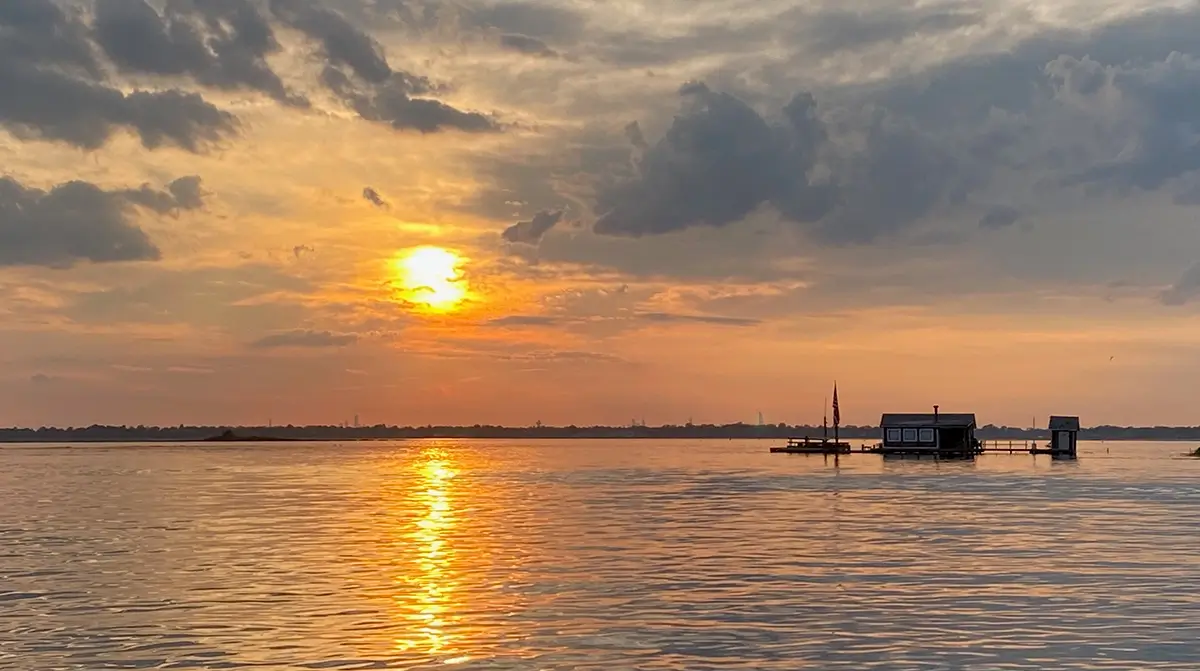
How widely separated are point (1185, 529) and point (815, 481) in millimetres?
47960

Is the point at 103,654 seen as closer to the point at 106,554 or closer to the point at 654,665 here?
the point at 654,665

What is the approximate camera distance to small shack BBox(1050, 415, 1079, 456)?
16300 cm

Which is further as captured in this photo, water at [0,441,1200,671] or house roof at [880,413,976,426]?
house roof at [880,413,976,426]

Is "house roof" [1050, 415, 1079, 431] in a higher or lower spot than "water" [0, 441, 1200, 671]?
higher

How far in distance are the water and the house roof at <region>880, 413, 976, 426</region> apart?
7422cm

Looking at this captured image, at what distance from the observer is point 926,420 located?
495 feet

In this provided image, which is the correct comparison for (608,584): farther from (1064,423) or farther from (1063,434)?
(1063,434)

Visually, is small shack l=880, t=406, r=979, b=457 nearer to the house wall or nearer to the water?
the house wall

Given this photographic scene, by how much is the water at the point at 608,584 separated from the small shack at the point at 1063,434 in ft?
299

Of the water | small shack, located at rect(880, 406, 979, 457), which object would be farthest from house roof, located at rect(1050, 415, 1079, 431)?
the water

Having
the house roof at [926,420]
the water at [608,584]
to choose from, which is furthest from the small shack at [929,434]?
the water at [608,584]

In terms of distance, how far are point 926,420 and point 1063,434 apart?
33744 mm

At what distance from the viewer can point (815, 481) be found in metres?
101

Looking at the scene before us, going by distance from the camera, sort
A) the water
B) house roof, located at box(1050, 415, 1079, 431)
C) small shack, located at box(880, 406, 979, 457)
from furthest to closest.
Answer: house roof, located at box(1050, 415, 1079, 431) < small shack, located at box(880, 406, 979, 457) < the water
